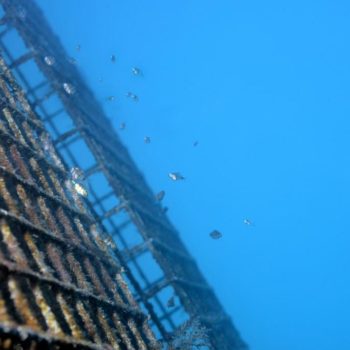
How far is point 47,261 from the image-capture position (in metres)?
4.25

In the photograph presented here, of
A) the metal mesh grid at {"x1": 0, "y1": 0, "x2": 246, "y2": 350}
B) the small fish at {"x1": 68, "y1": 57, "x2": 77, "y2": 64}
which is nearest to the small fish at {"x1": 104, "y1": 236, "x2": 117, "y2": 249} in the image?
the metal mesh grid at {"x1": 0, "y1": 0, "x2": 246, "y2": 350}

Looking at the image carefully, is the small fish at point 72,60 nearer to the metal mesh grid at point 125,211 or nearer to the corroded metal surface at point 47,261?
the metal mesh grid at point 125,211

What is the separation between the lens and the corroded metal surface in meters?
3.17

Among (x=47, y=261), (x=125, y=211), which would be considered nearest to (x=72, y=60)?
(x=125, y=211)

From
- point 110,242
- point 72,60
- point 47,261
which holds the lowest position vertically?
point 47,261

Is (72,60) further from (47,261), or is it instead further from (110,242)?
(47,261)

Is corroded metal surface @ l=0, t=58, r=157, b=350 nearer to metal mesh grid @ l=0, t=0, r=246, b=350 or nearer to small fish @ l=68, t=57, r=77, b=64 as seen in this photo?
metal mesh grid @ l=0, t=0, r=246, b=350

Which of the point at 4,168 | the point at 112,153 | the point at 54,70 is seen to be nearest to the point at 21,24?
the point at 54,70

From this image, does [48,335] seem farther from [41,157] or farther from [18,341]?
[41,157]

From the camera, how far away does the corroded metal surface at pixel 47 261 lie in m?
3.17

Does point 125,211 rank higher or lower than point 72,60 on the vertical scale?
lower

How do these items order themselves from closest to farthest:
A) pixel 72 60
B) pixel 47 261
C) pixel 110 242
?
pixel 47 261, pixel 110 242, pixel 72 60

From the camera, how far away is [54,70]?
11.7 metres

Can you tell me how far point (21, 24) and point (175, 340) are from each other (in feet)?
27.9
